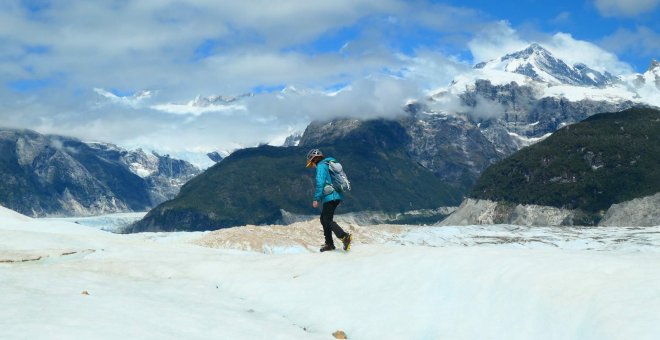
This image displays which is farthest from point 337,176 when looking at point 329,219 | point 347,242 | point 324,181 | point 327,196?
point 347,242

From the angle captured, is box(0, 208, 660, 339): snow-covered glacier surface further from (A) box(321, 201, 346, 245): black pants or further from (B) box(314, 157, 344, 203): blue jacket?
(B) box(314, 157, 344, 203): blue jacket

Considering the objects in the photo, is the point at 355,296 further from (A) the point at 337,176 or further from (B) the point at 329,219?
(A) the point at 337,176

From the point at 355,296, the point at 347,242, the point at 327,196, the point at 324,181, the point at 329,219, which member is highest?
the point at 324,181

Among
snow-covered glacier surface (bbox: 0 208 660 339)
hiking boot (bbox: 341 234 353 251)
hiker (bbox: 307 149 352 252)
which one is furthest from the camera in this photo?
hiker (bbox: 307 149 352 252)

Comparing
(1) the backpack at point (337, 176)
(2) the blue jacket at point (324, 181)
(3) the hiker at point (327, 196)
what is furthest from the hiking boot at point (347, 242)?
(1) the backpack at point (337, 176)

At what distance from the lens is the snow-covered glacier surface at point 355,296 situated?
15625 mm

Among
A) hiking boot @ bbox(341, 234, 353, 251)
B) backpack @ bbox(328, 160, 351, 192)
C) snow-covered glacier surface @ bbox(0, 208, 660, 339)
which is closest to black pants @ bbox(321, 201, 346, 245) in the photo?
hiking boot @ bbox(341, 234, 353, 251)

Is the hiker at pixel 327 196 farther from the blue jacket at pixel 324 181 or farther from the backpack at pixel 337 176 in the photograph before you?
the backpack at pixel 337 176

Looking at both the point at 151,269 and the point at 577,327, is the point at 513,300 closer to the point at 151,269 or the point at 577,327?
the point at 577,327

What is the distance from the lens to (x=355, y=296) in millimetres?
20953

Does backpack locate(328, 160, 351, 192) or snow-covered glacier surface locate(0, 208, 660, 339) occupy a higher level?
backpack locate(328, 160, 351, 192)

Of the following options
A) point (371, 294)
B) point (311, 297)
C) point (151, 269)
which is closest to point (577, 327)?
point (371, 294)

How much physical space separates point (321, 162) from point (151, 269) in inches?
335

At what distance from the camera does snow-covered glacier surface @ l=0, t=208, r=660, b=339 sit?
15.6 metres
